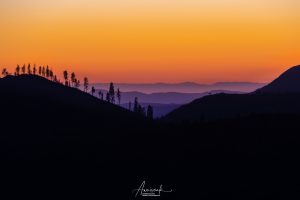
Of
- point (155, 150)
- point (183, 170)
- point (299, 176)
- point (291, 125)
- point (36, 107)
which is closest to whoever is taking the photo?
point (299, 176)

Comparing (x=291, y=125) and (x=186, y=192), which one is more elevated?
(x=291, y=125)

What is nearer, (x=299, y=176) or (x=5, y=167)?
(x=299, y=176)

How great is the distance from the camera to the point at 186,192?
66.1 meters

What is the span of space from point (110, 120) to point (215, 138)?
8052cm

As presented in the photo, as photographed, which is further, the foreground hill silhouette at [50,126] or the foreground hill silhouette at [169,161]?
the foreground hill silhouette at [50,126]

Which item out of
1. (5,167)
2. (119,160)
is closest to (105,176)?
(119,160)

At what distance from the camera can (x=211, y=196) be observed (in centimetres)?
6369

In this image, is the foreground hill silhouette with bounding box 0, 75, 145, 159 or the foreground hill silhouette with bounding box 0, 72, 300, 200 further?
the foreground hill silhouette with bounding box 0, 75, 145, 159

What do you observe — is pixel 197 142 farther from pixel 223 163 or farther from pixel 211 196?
pixel 211 196

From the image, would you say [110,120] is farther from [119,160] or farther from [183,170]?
[183,170]

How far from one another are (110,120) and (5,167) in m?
84.9

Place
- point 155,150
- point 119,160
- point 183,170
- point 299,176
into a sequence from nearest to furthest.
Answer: point 299,176
point 183,170
point 119,160
point 155,150

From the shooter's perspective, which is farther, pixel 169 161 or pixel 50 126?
pixel 50 126

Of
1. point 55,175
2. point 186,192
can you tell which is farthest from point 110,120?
point 186,192
